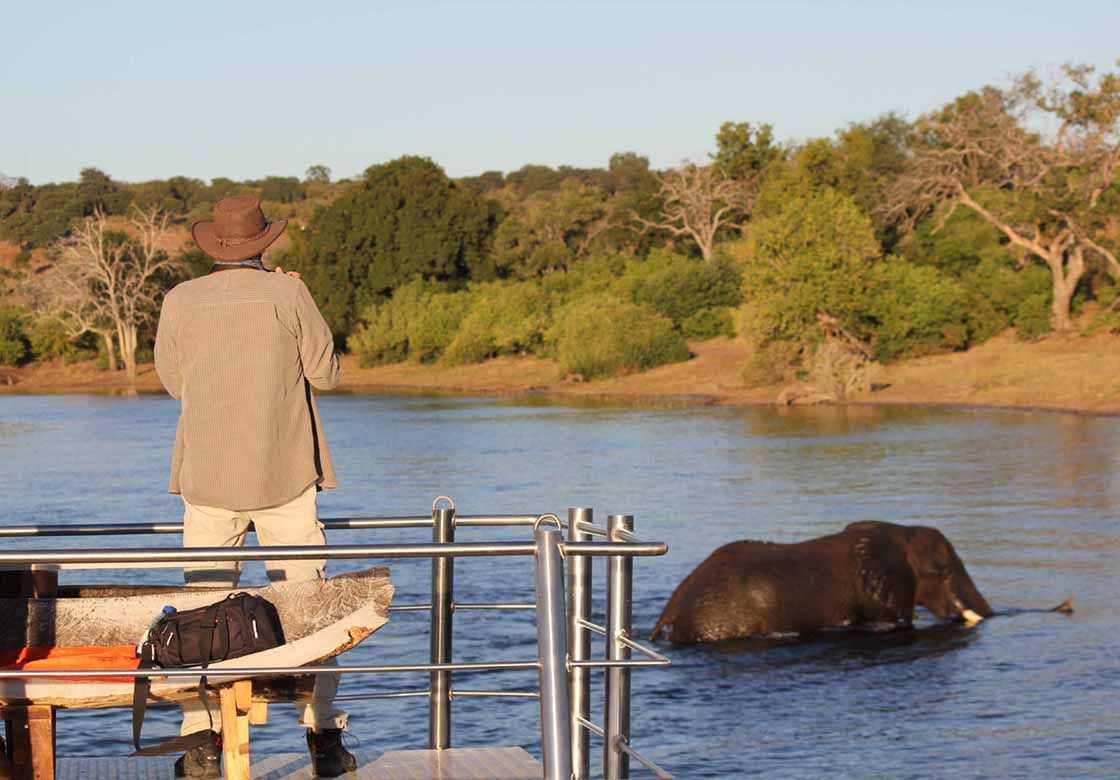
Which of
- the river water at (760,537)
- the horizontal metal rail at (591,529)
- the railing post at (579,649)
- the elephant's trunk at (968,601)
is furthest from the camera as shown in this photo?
the elephant's trunk at (968,601)

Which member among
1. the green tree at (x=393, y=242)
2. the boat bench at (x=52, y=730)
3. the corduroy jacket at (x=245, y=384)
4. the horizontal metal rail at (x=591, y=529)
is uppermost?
the green tree at (x=393, y=242)

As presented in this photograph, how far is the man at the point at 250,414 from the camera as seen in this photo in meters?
5.34

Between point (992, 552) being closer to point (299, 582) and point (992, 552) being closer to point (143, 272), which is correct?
point (299, 582)

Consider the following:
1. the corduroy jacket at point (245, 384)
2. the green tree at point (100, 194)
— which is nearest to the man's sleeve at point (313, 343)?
the corduroy jacket at point (245, 384)

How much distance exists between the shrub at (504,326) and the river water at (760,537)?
1360cm

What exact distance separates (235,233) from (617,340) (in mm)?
52577

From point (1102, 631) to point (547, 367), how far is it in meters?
49.5

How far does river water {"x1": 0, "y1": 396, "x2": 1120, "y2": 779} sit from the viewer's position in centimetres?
1141

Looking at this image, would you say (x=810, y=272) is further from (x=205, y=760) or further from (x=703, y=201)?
(x=205, y=760)

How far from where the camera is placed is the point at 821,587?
14.5 metres

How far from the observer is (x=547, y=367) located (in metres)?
63.8

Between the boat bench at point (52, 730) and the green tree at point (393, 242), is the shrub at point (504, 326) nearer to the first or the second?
the green tree at point (393, 242)

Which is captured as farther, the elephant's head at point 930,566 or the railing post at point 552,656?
the elephant's head at point 930,566

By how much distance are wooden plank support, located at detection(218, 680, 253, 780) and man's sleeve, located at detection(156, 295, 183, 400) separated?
1.21 metres
